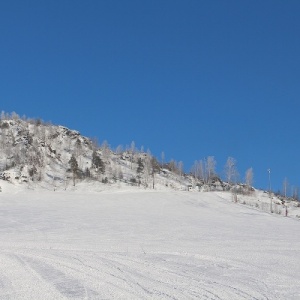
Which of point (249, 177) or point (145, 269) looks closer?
point (145, 269)

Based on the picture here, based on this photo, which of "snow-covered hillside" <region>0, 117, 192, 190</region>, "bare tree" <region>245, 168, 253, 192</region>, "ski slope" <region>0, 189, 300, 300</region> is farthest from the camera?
"bare tree" <region>245, 168, 253, 192</region>

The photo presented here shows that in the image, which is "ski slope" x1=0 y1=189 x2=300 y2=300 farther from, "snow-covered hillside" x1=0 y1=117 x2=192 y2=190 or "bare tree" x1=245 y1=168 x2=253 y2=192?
"bare tree" x1=245 y1=168 x2=253 y2=192

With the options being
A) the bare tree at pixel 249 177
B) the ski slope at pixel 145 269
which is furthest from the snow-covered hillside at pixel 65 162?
the ski slope at pixel 145 269

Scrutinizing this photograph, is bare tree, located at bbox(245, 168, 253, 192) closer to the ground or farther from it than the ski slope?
farther from it

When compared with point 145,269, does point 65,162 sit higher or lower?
higher

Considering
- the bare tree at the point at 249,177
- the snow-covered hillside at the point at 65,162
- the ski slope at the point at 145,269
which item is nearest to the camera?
the ski slope at the point at 145,269

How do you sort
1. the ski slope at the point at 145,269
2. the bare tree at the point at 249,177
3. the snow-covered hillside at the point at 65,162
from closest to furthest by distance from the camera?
1. the ski slope at the point at 145,269
2. the snow-covered hillside at the point at 65,162
3. the bare tree at the point at 249,177

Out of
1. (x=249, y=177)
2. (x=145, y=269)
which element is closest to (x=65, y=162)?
(x=249, y=177)

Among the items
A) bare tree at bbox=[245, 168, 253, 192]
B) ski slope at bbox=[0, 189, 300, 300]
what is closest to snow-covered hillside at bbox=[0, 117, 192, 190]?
bare tree at bbox=[245, 168, 253, 192]

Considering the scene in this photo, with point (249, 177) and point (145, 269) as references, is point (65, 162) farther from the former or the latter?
point (145, 269)

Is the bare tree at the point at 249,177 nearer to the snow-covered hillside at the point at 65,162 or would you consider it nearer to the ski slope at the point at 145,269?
the snow-covered hillside at the point at 65,162

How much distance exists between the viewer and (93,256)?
14.5 m

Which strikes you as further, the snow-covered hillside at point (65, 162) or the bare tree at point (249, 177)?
the bare tree at point (249, 177)

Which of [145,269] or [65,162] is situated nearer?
[145,269]
